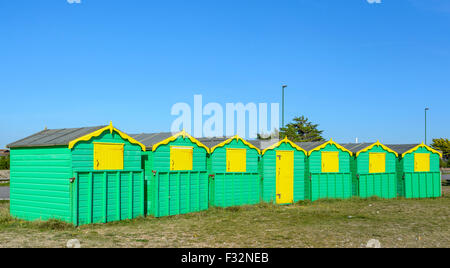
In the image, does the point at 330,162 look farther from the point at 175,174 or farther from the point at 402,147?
the point at 175,174

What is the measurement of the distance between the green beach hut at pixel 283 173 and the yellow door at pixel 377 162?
4178mm

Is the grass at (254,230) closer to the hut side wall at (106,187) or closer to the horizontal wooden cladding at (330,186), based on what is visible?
the hut side wall at (106,187)

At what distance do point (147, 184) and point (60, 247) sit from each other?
5.85 metres

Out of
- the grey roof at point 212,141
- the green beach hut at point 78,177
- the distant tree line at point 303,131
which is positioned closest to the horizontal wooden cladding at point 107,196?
the green beach hut at point 78,177

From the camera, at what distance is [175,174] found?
15.3 meters

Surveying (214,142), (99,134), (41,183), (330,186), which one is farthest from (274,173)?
(41,183)

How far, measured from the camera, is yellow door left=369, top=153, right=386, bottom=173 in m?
21.9

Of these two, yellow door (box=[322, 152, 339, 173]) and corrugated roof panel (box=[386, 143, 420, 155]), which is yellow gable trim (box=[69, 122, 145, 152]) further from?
corrugated roof panel (box=[386, 143, 420, 155])

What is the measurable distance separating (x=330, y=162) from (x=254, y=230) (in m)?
9.83

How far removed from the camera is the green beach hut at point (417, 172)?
2286 centimetres

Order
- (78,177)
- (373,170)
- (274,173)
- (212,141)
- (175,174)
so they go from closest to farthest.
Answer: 1. (78,177)
2. (175,174)
3. (212,141)
4. (274,173)
5. (373,170)
